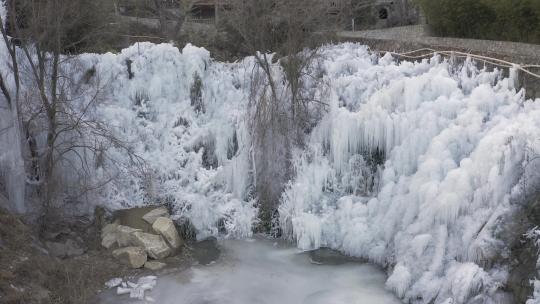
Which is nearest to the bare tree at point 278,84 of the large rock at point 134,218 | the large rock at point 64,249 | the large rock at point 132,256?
the large rock at point 134,218

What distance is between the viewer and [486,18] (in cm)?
1263

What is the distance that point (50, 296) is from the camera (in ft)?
28.4

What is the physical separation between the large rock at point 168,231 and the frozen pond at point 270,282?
74 cm

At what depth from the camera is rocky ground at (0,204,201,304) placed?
342 inches

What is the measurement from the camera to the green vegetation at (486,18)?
11.5 m

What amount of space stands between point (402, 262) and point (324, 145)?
324 centimetres

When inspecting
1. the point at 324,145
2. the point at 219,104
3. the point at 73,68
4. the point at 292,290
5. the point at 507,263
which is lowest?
the point at 292,290

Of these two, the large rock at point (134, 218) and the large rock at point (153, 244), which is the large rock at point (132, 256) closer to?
the large rock at point (153, 244)

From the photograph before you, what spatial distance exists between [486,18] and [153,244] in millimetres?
8781

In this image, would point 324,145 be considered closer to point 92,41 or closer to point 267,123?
point 267,123

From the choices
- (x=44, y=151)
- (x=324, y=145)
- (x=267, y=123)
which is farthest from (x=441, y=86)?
(x=44, y=151)

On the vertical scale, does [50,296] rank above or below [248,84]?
below

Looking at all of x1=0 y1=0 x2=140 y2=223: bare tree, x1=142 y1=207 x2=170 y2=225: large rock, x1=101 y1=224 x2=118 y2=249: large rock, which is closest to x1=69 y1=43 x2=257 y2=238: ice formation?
x1=142 y1=207 x2=170 y2=225: large rock

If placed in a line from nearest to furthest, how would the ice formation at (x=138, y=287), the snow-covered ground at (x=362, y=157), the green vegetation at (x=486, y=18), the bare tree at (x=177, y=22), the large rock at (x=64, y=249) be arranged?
the snow-covered ground at (x=362, y=157) → the ice formation at (x=138, y=287) → the large rock at (x=64, y=249) → the green vegetation at (x=486, y=18) → the bare tree at (x=177, y=22)
